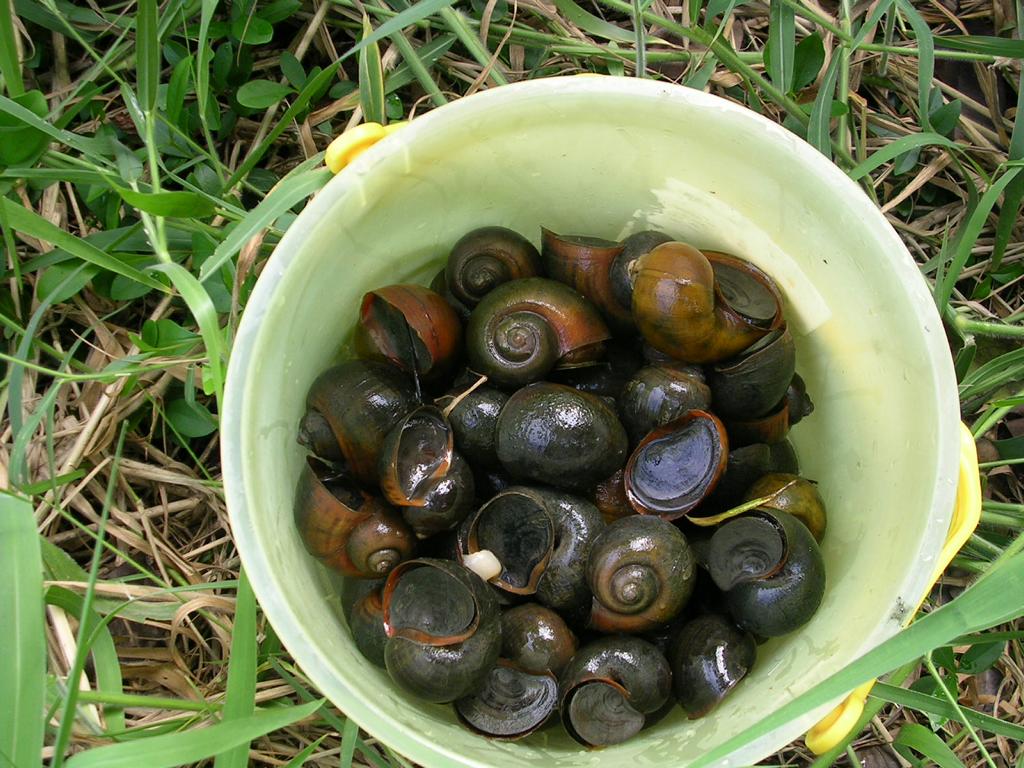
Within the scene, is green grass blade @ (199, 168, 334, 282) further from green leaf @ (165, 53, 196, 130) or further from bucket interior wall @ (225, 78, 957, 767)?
green leaf @ (165, 53, 196, 130)

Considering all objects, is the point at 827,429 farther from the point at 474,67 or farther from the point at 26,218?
the point at 26,218

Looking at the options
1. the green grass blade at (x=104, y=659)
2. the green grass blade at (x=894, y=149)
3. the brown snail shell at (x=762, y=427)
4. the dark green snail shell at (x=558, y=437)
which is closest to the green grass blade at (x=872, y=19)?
the green grass blade at (x=894, y=149)

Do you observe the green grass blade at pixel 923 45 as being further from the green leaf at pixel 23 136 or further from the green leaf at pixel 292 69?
the green leaf at pixel 23 136

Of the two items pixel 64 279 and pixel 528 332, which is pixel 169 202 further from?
pixel 528 332

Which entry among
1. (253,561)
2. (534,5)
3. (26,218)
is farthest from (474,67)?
(253,561)

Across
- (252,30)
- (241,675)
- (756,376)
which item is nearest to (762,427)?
(756,376)
